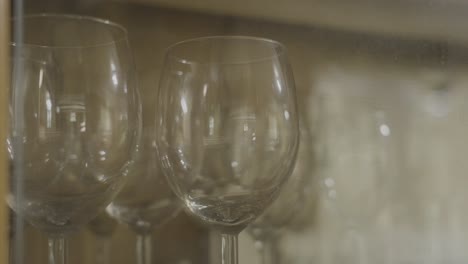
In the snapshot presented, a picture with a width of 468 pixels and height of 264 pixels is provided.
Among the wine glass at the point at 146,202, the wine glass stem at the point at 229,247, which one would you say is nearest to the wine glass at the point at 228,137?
the wine glass stem at the point at 229,247

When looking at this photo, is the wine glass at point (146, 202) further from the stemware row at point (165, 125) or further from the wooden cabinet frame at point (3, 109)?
the wooden cabinet frame at point (3, 109)

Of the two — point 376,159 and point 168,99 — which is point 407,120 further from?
point 168,99

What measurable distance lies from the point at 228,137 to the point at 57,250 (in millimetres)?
131

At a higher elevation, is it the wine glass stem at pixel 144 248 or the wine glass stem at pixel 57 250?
the wine glass stem at pixel 57 250

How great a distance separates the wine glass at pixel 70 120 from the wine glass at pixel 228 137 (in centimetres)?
3

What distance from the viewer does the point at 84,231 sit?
0.54 m

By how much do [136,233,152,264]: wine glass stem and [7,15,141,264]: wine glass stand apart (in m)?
0.12

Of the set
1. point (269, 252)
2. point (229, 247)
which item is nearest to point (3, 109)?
point (229, 247)

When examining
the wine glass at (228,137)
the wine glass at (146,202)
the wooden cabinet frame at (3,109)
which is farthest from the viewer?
the wine glass at (146,202)

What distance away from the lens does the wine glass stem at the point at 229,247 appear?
49cm

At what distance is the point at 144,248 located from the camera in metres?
0.59

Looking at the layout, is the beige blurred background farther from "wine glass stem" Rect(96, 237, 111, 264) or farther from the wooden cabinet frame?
the wooden cabinet frame

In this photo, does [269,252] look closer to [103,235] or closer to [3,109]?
[103,235]

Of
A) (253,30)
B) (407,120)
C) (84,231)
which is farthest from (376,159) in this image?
(84,231)
